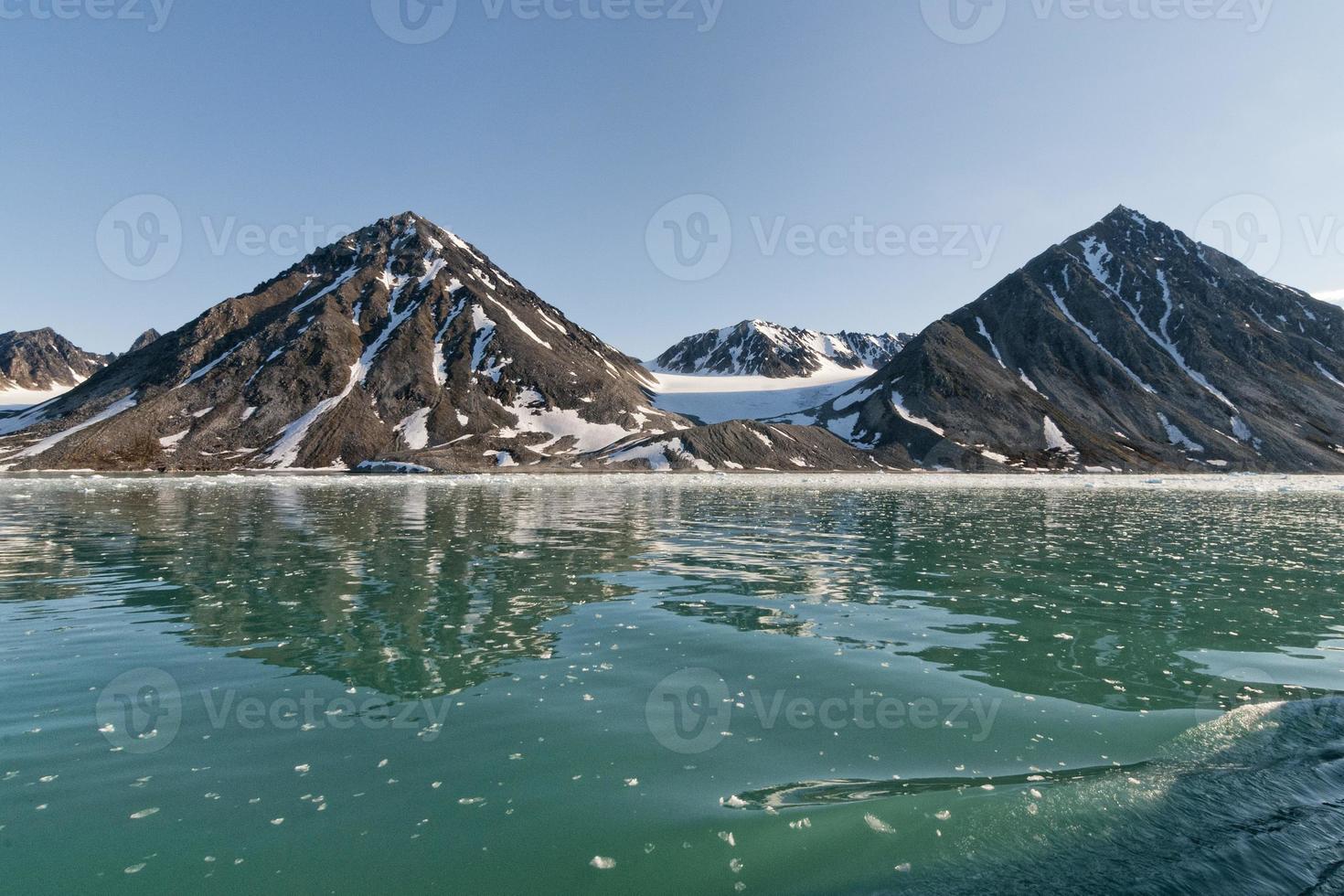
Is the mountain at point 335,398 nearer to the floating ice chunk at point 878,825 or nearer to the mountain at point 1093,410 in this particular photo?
the mountain at point 1093,410

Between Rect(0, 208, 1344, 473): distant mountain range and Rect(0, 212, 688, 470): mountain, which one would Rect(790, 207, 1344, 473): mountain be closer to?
Rect(0, 208, 1344, 473): distant mountain range

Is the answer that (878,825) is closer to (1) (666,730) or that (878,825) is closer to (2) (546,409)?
(1) (666,730)

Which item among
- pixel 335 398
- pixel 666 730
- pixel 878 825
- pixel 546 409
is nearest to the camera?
pixel 878 825

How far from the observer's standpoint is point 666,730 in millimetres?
10258

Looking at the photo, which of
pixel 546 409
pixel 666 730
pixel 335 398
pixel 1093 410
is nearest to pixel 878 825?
pixel 666 730

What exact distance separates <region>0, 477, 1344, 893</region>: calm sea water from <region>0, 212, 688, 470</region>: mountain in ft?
406

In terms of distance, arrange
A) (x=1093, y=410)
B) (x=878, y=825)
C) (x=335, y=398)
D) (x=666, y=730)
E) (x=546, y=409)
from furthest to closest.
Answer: (x=1093, y=410) → (x=546, y=409) → (x=335, y=398) → (x=666, y=730) → (x=878, y=825)

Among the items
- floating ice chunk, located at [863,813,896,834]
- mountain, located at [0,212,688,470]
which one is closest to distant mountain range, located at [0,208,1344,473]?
mountain, located at [0,212,688,470]

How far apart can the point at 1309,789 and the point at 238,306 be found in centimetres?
22176

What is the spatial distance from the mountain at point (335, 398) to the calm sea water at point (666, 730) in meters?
124

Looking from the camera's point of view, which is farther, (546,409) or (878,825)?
(546,409)

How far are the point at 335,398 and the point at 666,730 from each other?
17279 centimetres

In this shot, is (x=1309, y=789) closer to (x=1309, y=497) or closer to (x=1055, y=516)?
(x=1055, y=516)

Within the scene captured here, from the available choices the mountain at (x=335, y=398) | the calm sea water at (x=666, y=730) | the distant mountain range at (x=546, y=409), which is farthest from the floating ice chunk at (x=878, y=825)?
the mountain at (x=335, y=398)
